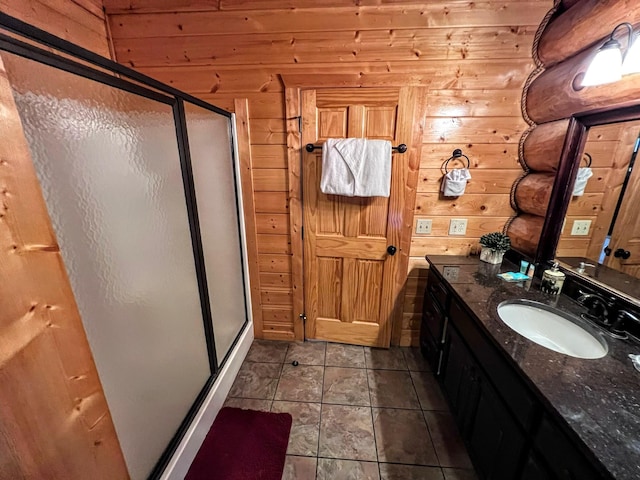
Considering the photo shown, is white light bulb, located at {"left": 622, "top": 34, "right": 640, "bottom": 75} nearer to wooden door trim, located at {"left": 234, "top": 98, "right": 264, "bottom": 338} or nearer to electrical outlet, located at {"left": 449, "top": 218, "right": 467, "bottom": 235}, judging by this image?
electrical outlet, located at {"left": 449, "top": 218, "right": 467, "bottom": 235}

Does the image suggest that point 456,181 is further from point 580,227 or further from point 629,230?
point 629,230

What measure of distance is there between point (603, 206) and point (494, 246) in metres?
0.56

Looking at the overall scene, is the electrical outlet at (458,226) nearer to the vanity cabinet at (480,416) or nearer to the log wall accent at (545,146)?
the log wall accent at (545,146)

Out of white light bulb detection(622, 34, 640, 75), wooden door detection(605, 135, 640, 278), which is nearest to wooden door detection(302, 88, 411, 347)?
white light bulb detection(622, 34, 640, 75)

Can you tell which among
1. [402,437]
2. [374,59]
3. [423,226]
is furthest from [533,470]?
[374,59]

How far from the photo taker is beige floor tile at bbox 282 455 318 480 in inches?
52.5

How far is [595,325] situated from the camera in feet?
3.72

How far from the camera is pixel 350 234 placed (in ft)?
6.51

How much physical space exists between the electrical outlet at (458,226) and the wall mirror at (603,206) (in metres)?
0.46

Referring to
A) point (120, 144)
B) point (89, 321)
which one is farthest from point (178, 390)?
point (120, 144)

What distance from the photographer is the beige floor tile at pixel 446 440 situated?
4.58ft

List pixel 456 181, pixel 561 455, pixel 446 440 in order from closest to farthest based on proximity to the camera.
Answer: pixel 561 455, pixel 446 440, pixel 456 181

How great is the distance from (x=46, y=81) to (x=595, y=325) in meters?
2.07

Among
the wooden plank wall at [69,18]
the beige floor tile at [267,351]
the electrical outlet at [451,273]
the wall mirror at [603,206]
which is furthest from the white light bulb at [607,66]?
the wooden plank wall at [69,18]
